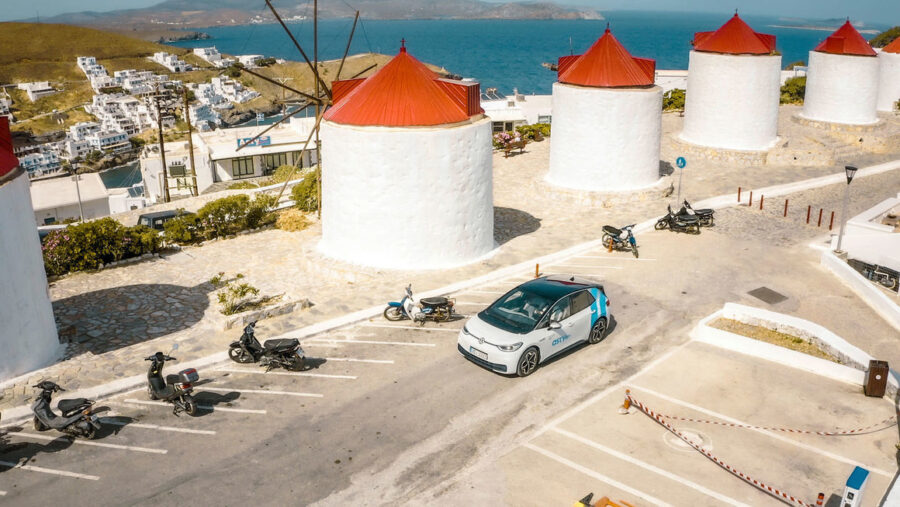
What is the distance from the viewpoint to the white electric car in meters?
14.9

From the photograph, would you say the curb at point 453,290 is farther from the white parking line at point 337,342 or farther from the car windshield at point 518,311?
the car windshield at point 518,311

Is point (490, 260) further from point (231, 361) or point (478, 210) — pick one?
point (231, 361)

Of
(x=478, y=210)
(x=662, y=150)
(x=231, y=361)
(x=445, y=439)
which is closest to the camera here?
(x=445, y=439)

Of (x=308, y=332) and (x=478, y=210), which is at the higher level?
(x=478, y=210)

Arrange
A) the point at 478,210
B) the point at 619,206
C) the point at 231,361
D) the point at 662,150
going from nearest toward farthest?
1. the point at 231,361
2. the point at 478,210
3. the point at 619,206
4. the point at 662,150

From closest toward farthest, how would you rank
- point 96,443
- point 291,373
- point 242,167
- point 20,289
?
1. point 96,443
2. point 20,289
3. point 291,373
4. point 242,167

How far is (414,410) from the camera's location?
13.9 m

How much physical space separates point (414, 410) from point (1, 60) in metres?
198

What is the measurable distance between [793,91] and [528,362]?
159ft

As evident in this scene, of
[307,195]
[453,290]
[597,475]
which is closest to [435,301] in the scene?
[453,290]

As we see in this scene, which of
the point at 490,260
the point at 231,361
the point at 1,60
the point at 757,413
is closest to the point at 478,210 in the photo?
the point at 490,260

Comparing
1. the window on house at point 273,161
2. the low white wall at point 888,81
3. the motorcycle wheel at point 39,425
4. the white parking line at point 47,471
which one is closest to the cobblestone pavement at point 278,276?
the motorcycle wheel at point 39,425

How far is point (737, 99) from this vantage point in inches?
1431

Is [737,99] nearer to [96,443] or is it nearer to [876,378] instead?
[876,378]
